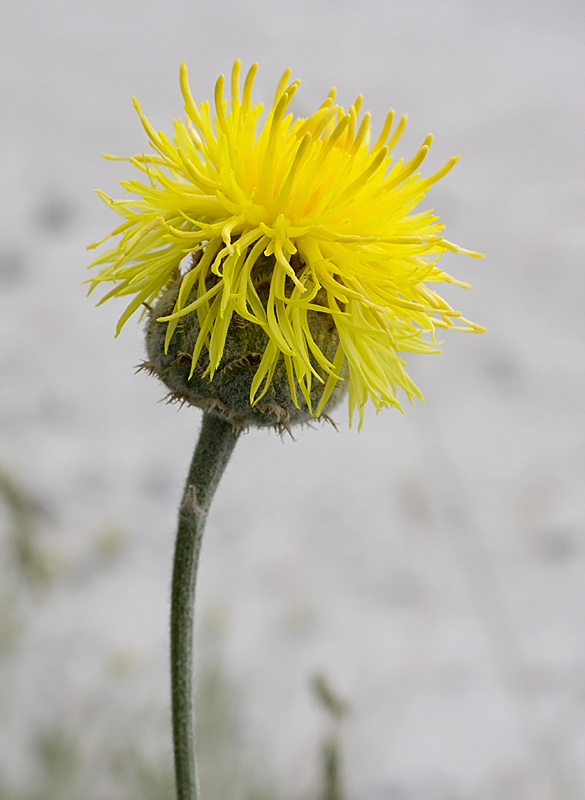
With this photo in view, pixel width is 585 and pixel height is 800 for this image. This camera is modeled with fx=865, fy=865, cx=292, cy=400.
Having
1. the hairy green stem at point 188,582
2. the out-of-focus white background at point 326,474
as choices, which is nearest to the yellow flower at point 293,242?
the hairy green stem at point 188,582

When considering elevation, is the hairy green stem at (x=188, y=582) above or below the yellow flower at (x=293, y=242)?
below

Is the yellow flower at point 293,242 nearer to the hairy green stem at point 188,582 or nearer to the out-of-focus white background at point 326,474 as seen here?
the hairy green stem at point 188,582

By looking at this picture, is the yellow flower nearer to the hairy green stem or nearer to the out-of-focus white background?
the hairy green stem

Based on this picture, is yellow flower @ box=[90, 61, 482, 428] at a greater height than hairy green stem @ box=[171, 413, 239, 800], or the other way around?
yellow flower @ box=[90, 61, 482, 428]

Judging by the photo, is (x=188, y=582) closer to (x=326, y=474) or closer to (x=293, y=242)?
(x=293, y=242)

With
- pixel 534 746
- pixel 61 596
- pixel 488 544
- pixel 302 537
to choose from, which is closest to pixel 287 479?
pixel 302 537

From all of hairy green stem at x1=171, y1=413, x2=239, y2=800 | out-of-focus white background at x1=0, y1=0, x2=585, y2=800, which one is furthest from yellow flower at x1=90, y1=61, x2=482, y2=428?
out-of-focus white background at x1=0, y1=0, x2=585, y2=800

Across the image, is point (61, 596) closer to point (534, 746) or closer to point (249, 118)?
point (534, 746)
